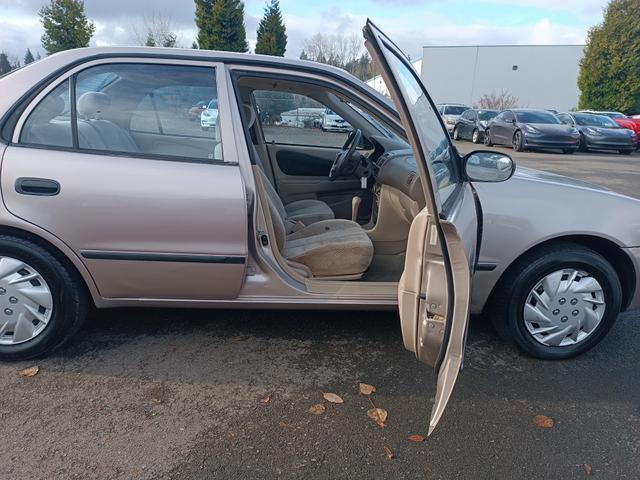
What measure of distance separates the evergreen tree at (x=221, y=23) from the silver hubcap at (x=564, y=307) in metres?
22.8

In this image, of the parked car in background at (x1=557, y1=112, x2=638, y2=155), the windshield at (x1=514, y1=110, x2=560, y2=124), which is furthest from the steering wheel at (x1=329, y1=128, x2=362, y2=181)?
the parked car in background at (x1=557, y1=112, x2=638, y2=155)

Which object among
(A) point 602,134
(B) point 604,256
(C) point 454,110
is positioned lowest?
(A) point 602,134

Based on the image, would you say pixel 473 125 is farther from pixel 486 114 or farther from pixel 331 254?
pixel 331 254

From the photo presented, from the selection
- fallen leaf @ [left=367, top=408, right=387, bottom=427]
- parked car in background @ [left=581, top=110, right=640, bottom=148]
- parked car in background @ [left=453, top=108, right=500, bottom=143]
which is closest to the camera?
fallen leaf @ [left=367, top=408, right=387, bottom=427]

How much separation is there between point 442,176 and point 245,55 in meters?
1.33

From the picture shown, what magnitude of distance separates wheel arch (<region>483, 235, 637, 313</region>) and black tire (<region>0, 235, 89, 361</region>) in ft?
7.79

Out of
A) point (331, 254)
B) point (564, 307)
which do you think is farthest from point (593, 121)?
point (331, 254)

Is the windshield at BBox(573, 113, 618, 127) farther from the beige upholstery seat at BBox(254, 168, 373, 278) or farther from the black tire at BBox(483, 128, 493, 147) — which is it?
the beige upholstery seat at BBox(254, 168, 373, 278)

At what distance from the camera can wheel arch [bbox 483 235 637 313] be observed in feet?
9.13

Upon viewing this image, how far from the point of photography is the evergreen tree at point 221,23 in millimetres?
22953

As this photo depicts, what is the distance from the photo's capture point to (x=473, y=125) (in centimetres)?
2028

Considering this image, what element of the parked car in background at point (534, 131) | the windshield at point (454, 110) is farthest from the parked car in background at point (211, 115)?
the windshield at point (454, 110)

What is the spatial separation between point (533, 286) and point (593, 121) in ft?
59.2

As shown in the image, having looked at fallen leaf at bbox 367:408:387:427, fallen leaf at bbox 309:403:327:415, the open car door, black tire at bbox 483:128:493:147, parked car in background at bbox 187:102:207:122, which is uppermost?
parked car in background at bbox 187:102:207:122
